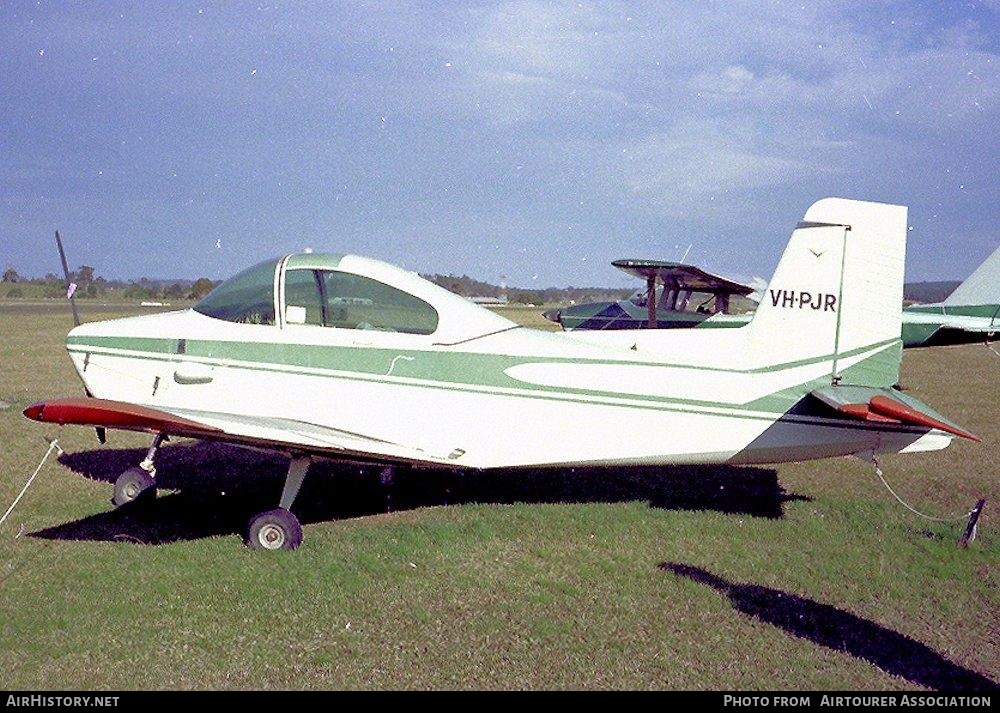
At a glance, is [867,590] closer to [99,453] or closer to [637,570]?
[637,570]

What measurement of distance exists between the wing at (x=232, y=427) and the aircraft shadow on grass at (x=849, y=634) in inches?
93.3

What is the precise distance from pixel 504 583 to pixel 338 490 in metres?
3.09

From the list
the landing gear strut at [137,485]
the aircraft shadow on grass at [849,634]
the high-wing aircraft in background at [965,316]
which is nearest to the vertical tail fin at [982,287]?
the high-wing aircraft in background at [965,316]

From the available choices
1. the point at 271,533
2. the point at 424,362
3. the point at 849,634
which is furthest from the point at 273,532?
the point at 849,634

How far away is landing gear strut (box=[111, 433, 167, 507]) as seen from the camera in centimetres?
660

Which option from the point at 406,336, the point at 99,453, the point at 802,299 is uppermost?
the point at 802,299

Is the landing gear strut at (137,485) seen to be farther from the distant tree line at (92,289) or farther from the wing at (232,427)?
the distant tree line at (92,289)

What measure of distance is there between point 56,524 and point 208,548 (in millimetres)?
1571

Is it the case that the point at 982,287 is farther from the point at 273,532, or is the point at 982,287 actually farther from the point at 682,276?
the point at 273,532

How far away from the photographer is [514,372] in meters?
5.98
